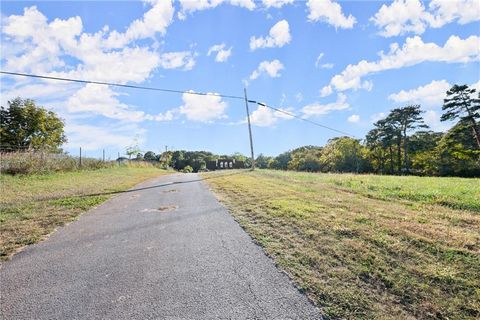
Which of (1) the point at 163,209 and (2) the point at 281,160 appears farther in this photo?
(2) the point at 281,160

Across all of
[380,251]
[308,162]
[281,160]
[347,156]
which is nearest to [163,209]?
[380,251]

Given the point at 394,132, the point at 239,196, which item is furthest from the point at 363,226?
the point at 394,132

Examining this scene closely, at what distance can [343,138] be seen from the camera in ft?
199

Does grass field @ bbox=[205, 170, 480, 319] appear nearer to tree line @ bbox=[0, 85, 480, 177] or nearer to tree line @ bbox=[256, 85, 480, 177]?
tree line @ bbox=[0, 85, 480, 177]

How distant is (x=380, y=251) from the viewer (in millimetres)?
3848

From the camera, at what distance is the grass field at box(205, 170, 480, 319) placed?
266cm

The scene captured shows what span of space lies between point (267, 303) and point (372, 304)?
95 cm

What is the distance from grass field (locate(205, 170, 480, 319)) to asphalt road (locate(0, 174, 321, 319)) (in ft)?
1.16

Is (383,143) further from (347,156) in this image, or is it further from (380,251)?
(380,251)

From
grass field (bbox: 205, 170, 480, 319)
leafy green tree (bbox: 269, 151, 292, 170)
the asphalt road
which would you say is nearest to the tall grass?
the asphalt road

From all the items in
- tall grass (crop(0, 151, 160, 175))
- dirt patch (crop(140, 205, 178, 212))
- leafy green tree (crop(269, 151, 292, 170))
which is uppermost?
leafy green tree (crop(269, 151, 292, 170))

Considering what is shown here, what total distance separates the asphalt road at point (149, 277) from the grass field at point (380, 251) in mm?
353

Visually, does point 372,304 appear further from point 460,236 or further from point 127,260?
point 127,260

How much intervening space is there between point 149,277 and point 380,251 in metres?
2.97
